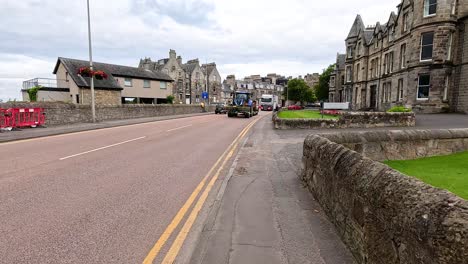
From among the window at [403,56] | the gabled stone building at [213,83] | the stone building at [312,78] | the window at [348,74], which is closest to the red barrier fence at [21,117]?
the window at [403,56]

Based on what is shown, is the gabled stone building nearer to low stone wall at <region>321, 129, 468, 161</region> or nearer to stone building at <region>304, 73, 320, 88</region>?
low stone wall at <region>321, 129, 468, 161</region>

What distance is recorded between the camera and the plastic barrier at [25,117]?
17109mm

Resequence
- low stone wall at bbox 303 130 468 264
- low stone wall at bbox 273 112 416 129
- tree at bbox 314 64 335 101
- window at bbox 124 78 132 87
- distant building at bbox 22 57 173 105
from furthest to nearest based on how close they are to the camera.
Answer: tree at bbox 314 64 335 101 → window at bbox 124 78 132 87 → distant building at bbox 22 57 173 105 → low stone wall at bbox 273 112 416 129 → low stone wall at bbox 303 130 468 264

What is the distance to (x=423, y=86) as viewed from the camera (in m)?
26.6

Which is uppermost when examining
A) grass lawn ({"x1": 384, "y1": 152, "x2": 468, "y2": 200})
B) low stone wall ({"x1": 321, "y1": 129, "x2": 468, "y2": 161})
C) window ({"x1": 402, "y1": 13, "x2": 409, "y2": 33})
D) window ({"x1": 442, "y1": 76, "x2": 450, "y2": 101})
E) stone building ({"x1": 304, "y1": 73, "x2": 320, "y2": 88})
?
stone building ({"x1": 304, "y1": 73, "x2": 320, "y2": 88})

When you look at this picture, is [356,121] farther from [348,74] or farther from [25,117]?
[348,74]

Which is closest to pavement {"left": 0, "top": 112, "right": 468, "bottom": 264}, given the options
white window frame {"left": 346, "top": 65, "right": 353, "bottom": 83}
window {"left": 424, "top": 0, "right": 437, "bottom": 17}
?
window {"left": 424, "top": 0, "right": 437, "bottom": 17}

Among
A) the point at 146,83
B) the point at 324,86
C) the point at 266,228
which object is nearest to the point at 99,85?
the point at 146,83

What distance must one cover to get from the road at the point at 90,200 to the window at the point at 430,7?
27957 mm

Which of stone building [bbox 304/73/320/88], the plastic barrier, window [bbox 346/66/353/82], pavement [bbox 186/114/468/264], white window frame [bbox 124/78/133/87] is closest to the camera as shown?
pavement [bbox 186/114/468/264]

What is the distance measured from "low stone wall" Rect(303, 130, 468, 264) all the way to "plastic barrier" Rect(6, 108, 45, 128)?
19.9 metres

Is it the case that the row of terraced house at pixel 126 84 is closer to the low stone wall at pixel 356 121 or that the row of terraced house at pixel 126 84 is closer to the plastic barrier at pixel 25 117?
the plastic barrier at pixel 25 117

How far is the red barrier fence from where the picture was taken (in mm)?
16797

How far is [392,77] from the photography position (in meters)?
33.2
